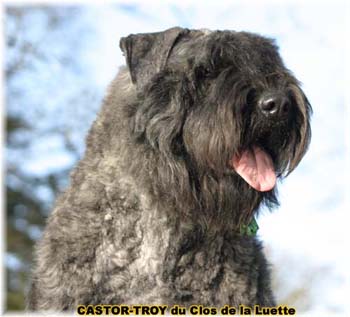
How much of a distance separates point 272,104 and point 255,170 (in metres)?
0.41

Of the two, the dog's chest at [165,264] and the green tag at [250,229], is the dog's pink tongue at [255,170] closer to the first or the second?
the green tag at [250,229]

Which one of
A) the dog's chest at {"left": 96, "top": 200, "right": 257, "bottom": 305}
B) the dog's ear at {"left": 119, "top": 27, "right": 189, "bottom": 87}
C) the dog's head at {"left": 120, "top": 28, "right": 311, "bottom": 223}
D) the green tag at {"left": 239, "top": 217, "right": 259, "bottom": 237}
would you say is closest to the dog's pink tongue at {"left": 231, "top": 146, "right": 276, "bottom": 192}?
the dog's head at {"left": 120, "top": 28, "right": 311, "bottom": 223}

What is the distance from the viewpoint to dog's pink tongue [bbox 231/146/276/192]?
4.11m

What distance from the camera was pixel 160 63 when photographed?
168 inches

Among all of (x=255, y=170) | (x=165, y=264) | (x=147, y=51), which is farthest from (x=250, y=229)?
(x=147, y=51)

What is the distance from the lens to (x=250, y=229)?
4336 mm

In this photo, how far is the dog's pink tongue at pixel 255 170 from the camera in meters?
4.11

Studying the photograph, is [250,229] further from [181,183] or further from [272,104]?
[272,104]

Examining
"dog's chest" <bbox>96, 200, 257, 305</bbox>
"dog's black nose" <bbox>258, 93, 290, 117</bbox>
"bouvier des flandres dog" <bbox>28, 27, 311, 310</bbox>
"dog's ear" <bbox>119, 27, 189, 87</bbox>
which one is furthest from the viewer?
"dog's ear" <bbox>119, 27, 189, 87</bbox>

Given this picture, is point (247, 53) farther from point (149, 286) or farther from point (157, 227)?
point (149, 286)

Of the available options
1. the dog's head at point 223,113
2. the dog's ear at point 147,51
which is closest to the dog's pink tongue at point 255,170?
the dog's head at point 223,113

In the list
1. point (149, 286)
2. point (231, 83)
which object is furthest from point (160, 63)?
point (149, 286)

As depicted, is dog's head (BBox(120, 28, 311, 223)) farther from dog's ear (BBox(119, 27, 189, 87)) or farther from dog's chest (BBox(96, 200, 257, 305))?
dog's chest (BBox(96, 200, 257, 305))

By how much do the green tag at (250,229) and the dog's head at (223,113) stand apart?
0.18 metres
